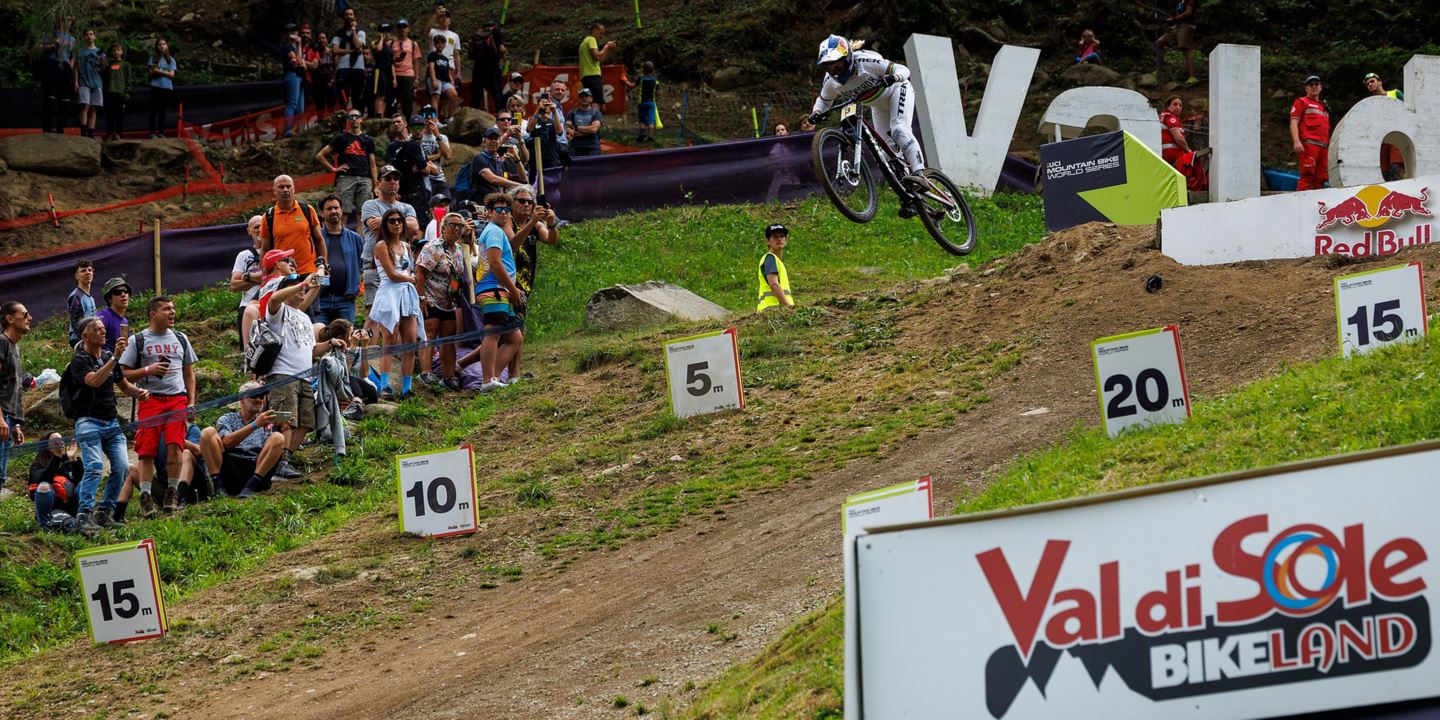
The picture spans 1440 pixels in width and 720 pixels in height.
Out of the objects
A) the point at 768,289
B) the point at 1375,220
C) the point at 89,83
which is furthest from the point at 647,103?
the point at 1375,220

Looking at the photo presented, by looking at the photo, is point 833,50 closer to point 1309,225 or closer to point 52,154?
point 1309,225

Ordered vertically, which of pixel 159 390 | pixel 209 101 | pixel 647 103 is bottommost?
pixel 159 390

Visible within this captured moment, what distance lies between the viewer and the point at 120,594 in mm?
10445

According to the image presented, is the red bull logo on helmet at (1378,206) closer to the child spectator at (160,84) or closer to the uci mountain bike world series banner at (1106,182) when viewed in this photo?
the uci mountain bike world series banner at (1106,182)

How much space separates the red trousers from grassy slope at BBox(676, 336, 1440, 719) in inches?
409

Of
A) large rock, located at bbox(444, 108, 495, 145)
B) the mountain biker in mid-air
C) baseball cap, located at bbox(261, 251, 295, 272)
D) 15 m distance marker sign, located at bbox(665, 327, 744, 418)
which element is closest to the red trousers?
the mountain biker in mid-air

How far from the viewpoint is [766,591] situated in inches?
372

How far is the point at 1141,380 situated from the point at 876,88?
5576mm

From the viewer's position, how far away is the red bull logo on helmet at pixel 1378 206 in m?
14.4

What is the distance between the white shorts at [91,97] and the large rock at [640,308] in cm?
1154

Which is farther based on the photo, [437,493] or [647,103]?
[647,103]

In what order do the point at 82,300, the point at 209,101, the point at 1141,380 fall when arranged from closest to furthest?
the point at 1141,380
the point at 82,300
the point at 209,101

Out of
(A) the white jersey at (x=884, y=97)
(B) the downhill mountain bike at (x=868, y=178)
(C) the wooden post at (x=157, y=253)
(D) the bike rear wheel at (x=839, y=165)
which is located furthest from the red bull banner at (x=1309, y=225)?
(C) the wooden post at (x=157, y=253)

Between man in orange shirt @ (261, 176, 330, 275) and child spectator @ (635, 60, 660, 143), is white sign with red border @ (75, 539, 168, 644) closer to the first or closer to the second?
man in orange shirt @ (261, 176, 330, 275)
